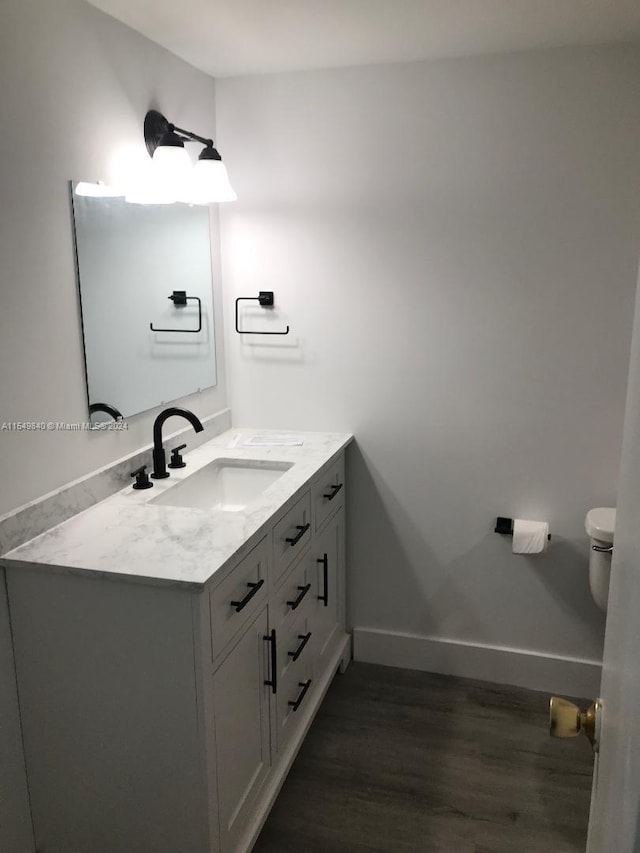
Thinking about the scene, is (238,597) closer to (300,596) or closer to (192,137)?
(300,596)

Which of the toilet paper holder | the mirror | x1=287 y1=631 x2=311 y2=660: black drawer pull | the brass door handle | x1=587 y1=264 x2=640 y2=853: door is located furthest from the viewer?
the toilet paper holder

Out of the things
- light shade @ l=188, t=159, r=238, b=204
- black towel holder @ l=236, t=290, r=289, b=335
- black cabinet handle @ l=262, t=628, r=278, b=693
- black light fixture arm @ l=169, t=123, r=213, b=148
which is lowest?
black cabinet handle @ l=262, t=628, r=278, b=693

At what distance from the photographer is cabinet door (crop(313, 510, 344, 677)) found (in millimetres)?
2503

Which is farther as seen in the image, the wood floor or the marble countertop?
the wood floor

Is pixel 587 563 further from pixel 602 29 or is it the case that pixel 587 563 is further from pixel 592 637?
pixel 602 29

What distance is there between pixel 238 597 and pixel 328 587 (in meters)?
0.93

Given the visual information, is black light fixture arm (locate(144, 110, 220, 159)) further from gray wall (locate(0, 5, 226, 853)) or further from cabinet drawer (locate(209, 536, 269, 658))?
cabinet drawer (locate(209, 536, 269, 658))

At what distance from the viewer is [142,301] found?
7.38 ft

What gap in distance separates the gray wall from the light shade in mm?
268

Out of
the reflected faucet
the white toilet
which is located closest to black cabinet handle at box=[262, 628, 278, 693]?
the reflected faucet

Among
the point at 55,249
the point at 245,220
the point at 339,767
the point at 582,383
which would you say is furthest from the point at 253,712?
the point at 245,220

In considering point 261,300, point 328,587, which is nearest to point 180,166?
point 261,300

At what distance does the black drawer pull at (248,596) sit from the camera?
1.74 m

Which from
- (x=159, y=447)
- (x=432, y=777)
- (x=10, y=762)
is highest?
(x=159, y=447)
